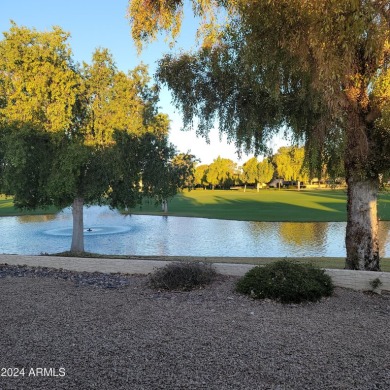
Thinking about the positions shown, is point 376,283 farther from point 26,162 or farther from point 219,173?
point 219,173

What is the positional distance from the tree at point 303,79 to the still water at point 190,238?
10.7 metres

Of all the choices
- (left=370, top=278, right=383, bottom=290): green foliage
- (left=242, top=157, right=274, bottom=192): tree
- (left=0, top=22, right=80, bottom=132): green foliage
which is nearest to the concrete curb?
(left=370, top=278, right=383, bottom=290): green foliage

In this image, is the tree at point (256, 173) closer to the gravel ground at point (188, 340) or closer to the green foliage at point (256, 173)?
the green foliage at point (256, 173)

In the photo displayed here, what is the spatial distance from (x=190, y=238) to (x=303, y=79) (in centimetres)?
1795

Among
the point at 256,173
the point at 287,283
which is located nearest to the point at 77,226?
the point at 287,283

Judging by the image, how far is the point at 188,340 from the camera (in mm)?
4289

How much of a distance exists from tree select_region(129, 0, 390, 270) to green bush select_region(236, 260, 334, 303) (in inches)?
77.5

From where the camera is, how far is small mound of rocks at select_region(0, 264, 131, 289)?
7.12 meters

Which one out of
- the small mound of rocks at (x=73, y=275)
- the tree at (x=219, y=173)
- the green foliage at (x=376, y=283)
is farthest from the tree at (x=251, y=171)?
the green foliage at (x=376, y=283)

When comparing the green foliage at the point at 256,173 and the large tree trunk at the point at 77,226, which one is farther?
the green foliage at the point at 256,173

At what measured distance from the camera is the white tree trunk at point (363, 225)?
7.77 m

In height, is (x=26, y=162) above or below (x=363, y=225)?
above

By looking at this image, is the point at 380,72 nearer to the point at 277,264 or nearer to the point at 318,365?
the point at 277,264

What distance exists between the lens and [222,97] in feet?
28.6
